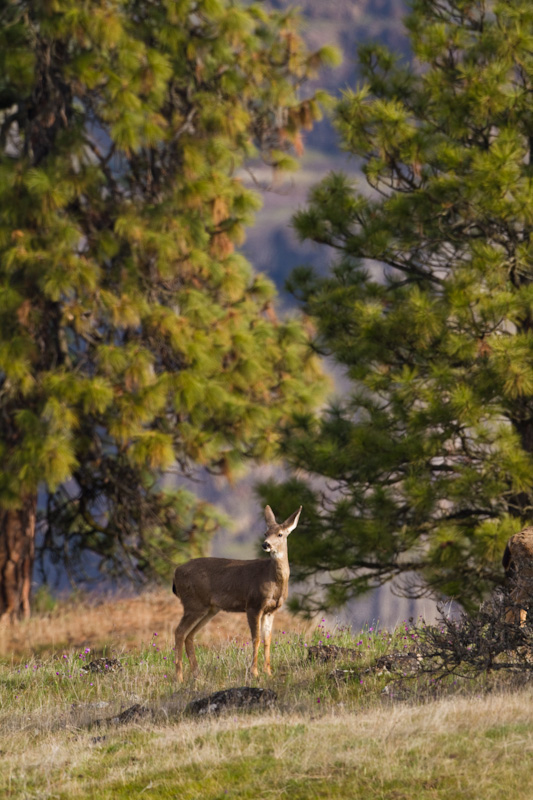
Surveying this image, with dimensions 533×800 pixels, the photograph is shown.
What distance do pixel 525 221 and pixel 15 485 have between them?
8025 millimetres

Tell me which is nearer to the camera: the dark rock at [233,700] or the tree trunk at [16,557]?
the dark rock at [233,700]

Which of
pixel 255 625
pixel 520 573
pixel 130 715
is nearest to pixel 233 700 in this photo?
pixel 130 715

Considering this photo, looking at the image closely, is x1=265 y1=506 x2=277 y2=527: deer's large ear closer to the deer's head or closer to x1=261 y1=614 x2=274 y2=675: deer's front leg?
the deer's head

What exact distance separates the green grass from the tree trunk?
8710 mm

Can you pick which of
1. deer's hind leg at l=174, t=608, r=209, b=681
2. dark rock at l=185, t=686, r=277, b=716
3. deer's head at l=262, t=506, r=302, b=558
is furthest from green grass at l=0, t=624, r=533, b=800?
deer's head at l=262, t=506, r=302, b=558

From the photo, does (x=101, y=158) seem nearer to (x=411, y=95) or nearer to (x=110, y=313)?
(x=110, y=313)

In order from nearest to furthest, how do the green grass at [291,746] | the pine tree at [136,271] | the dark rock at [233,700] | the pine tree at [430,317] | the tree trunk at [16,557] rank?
1. the green grass at [291,746]
2. the dark rock at [233,700]
3. the pine tree at [430,317]
4. the pine tree at [136,271]
5. the tree trunk at [16,557]

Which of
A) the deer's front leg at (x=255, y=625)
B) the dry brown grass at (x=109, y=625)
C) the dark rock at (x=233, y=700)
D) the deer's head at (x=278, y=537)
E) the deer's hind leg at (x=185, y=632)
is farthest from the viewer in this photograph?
the dry brown grass at (x=109, y=625)

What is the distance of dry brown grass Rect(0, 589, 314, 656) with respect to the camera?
15367 millimetres

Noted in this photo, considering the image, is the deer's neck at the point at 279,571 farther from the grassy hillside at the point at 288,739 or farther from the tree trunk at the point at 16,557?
the tree trunk at the point at 16,557

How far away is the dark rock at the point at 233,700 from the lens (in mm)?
7670

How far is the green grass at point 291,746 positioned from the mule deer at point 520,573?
27.1 inches

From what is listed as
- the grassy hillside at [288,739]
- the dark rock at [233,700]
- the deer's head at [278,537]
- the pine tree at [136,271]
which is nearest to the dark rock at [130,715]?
the grassy hillside at [288,739]

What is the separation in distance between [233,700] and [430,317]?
6744 millimetres
